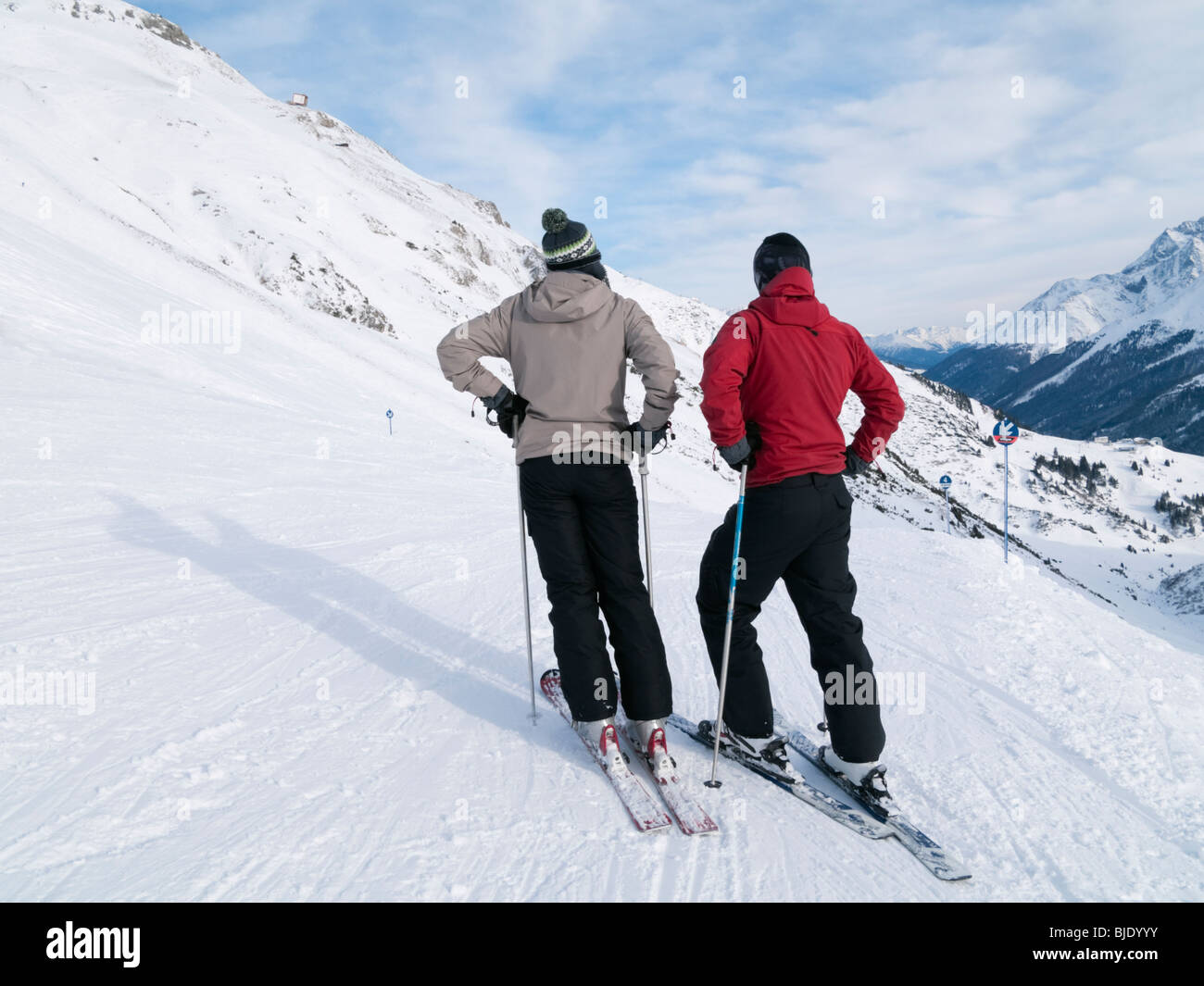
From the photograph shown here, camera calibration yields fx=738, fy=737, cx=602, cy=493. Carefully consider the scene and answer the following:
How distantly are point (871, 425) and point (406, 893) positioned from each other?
9.65ft

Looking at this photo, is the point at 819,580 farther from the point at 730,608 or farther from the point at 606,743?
the point at 606,743

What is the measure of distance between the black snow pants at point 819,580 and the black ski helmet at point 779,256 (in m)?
0.99

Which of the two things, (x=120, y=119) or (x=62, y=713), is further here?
(x=120, y=119)

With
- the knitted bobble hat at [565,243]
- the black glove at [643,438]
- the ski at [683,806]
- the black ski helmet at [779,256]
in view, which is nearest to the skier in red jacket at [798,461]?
the black ski helmet at [779,256]

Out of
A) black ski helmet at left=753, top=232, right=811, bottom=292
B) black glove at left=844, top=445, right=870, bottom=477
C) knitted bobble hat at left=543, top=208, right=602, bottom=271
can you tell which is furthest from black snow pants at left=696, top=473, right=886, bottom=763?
knitted bobble hat at left=543, top=208, right=602, bottom=271

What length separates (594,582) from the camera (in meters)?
3.70

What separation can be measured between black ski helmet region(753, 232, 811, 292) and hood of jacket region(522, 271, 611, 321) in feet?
2.50

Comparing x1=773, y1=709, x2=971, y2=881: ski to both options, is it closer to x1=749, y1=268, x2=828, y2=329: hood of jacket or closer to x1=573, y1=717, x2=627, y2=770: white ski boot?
x1=573, y1=717, x2=627, y2=770: white ski boot

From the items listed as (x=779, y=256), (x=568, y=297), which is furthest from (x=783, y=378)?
(x=568, y=297)

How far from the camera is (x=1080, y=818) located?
3512 millimetres

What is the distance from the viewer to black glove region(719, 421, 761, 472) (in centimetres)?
331

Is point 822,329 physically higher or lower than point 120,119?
lower
